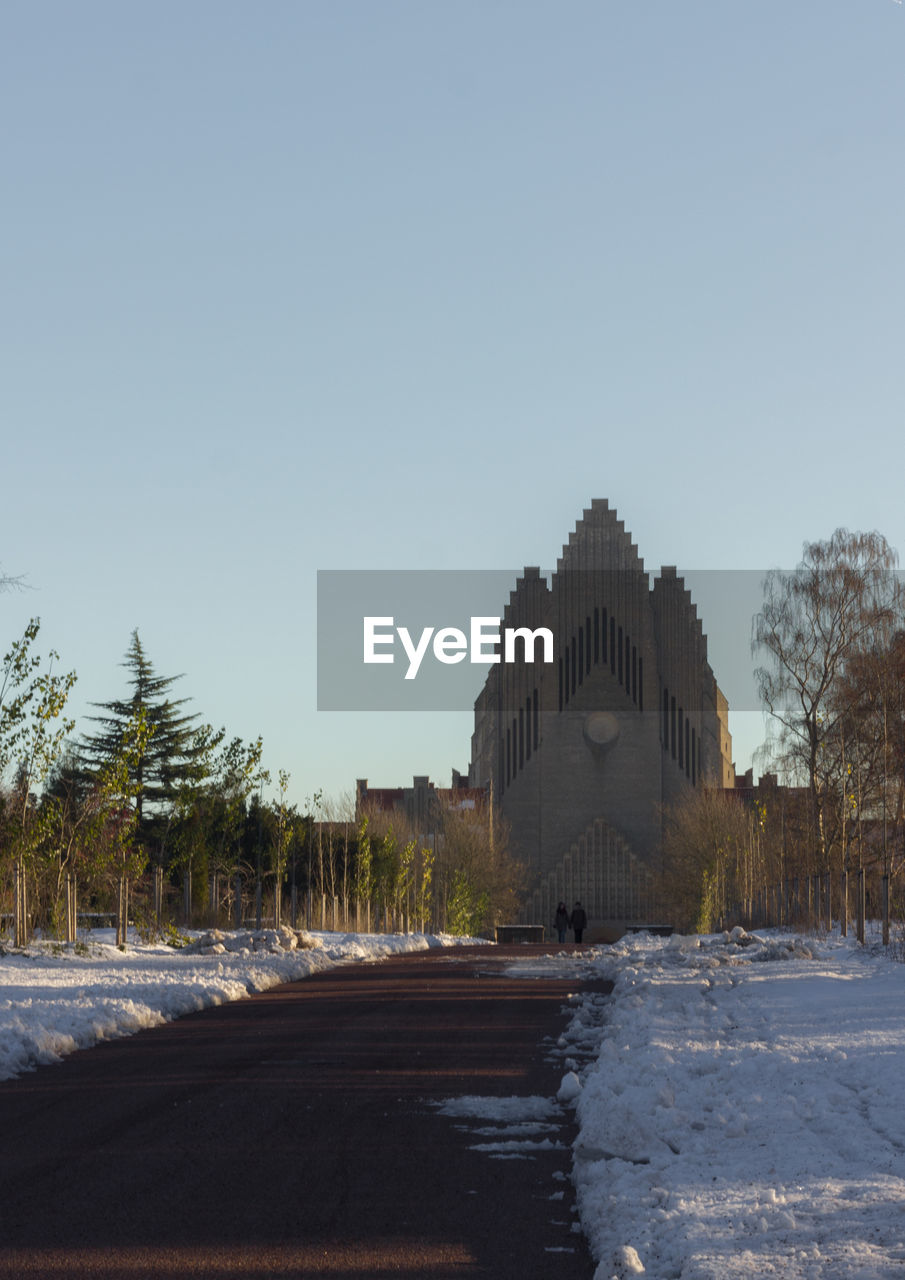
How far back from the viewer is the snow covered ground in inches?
238

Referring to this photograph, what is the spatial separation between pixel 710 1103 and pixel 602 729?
88100mm

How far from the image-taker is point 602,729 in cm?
9719

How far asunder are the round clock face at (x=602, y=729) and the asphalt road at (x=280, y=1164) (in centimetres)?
8221

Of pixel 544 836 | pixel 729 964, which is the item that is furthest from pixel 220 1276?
pixel 544 836

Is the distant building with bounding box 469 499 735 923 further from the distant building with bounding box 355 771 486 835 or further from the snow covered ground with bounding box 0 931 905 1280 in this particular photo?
the snow covered ground with bounding box 0 931 905 1280

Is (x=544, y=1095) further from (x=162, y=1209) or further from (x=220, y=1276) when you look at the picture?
(x=220, y=1276)

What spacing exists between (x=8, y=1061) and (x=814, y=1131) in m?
6.89

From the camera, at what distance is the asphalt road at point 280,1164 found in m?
6.12

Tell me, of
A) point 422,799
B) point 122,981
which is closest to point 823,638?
point 122,981

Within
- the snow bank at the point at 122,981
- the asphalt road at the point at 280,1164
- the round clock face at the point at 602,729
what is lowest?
the snow bank at the point at 122,981

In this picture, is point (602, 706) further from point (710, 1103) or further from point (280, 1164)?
point (280, 1164)

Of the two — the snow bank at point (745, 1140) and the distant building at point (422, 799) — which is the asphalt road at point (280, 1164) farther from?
the distant building at point (422, 799)

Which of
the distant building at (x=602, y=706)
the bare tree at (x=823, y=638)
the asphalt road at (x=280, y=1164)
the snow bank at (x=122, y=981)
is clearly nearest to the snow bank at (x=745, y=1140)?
the asphalt road at (x=280, y=1164)

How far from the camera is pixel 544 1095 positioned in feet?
35.0
